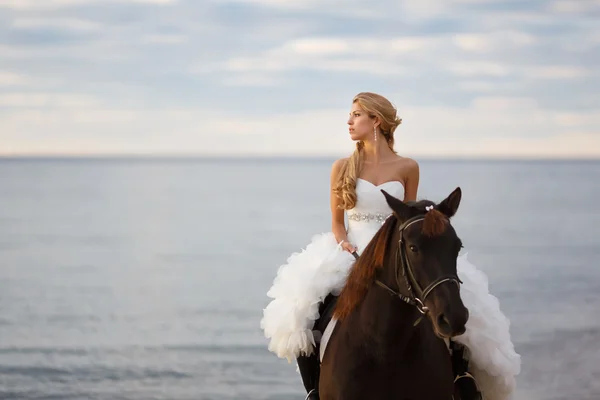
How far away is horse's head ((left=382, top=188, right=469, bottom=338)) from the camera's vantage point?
4938 millimetres

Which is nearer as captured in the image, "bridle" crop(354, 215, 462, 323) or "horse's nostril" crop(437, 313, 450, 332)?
"horse's nostril" crop(437, 313, 450, 332)

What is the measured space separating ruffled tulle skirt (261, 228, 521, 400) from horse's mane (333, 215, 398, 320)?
33 centimetres

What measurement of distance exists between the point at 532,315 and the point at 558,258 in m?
11.9

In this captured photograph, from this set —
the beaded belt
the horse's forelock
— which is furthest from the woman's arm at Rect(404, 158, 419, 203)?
the horse's forelock

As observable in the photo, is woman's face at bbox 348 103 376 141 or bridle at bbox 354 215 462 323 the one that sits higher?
woman's face at bbox 348 103 376 141

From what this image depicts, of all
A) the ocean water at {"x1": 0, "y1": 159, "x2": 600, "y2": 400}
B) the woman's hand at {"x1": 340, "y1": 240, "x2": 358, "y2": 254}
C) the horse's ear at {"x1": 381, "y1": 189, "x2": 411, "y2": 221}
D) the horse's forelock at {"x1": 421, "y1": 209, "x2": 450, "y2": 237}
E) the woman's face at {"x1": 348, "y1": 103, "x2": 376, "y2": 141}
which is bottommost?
the ocean water at {"x1": 0, "y1": 159, "x2": 600, "y2": 400}

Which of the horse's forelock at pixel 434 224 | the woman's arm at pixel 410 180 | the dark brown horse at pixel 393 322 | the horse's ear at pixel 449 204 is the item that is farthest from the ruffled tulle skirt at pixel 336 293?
the horse's forelock at pixel 434 224

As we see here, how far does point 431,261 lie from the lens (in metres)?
5.09

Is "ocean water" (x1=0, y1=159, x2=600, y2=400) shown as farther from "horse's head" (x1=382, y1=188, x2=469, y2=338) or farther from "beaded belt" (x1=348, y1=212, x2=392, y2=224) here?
"horse's head" (x1=382, y1=188, x2=469, y2=338)

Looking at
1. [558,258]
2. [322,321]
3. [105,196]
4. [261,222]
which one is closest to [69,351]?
[322,321]

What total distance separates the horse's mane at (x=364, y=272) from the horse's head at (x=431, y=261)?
0.15 m

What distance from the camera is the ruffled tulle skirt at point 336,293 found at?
20.9 ft

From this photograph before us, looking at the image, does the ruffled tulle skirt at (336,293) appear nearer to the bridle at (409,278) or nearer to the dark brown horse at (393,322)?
the dark brown horse at (393,322)

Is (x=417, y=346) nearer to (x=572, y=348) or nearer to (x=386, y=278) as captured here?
(x=386, y=278)
